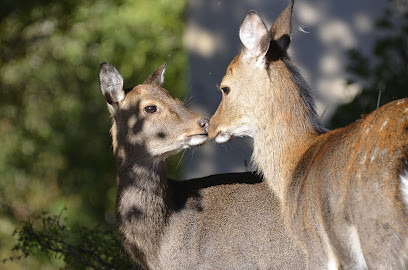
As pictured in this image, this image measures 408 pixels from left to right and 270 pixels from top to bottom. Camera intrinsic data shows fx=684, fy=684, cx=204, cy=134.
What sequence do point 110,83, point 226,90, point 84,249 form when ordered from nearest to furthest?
1. point 226,90
2. point 110,83
3. point 84,249

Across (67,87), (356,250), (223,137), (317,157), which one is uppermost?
(317,157)

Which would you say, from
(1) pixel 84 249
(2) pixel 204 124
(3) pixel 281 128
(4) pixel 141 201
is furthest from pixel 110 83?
(1) pixel 84 249

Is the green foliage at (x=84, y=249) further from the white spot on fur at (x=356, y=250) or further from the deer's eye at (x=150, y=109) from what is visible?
the white spot on fur at (x=356, y=250)

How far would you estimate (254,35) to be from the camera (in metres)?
4.61

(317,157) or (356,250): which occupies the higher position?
(317,157)

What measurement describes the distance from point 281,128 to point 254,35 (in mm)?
657

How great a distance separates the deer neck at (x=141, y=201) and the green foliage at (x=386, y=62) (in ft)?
9.21

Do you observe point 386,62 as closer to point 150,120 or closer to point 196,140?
point 196,140

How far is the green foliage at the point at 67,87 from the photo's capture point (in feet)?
29.3

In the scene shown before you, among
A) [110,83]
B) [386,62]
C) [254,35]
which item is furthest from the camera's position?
[386,62]

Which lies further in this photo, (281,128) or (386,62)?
(386,62)

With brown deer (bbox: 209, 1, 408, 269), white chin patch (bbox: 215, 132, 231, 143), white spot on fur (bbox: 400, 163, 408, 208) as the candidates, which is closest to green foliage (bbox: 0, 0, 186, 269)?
white chin patch (bbox: 215, 132, 231, 143)

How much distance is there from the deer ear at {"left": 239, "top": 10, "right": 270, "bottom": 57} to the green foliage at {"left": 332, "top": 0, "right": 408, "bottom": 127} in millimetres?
2892

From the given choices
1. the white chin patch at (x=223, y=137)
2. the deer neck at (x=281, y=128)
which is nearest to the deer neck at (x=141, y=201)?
the white chin patch at (x=223, y=137)
